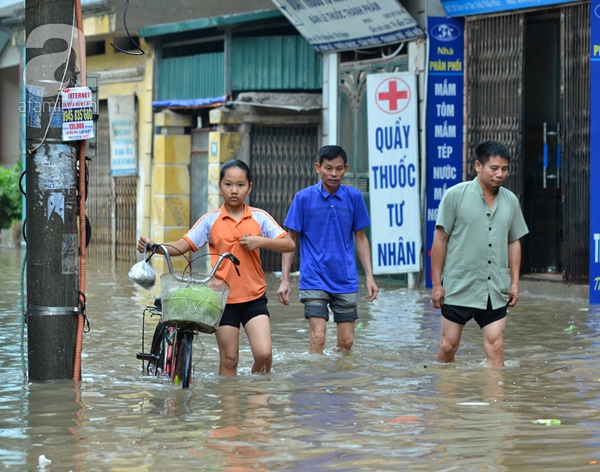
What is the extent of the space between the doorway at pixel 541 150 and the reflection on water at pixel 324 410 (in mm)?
4592

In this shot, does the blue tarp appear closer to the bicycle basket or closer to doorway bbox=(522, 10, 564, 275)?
doorway bbox=(522, 10, 564, 275)

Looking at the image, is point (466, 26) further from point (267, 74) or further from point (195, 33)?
point (195, 33)

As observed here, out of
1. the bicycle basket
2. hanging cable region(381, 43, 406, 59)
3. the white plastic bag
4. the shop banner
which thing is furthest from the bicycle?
hanging cable region(381, 43, 406, 59)

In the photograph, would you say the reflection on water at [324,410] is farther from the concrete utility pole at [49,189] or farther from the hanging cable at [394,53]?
the hanging cable at [394,53]

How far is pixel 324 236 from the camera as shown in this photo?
843cm

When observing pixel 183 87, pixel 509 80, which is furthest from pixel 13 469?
pixel 183 87

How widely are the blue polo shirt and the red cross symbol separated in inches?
262

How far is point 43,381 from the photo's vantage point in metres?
7.27

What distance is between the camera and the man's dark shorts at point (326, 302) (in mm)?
8391

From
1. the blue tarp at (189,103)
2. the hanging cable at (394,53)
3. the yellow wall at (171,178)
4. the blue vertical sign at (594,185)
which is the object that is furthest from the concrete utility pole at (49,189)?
the yellow wall at (171,178)

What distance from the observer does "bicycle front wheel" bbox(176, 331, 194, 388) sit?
271 inches

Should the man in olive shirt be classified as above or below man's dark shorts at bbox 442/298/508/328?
above

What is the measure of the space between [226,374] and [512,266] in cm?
205

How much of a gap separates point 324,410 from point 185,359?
3.12 ft
